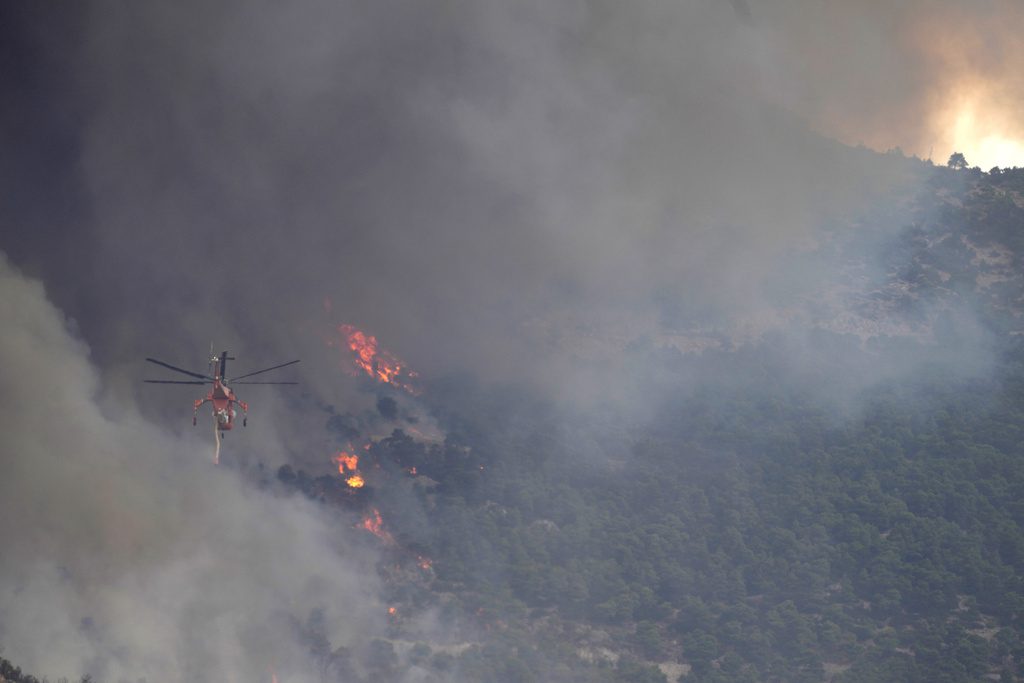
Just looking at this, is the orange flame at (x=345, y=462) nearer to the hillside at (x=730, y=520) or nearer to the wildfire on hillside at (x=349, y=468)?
the wildfire on hillside at (x=349, y=468)

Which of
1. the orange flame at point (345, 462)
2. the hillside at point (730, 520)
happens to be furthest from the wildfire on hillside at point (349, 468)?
the hillside at point (730, 520)

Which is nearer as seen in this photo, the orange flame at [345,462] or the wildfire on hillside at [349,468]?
the wildfire on hillside at [349,468]

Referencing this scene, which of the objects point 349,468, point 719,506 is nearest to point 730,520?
point 719,506

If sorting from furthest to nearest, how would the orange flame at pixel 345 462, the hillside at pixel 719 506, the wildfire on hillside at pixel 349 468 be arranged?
the orange flame at pixel 345 462, the wildfire on hillside at pixel 349 468, the hillside at pixel 719 506

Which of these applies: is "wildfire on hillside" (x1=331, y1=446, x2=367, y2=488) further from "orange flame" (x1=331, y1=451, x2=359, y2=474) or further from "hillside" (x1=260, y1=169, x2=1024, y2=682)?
"hillside" (x1=260, y1=169, x2=1024, y2=682)

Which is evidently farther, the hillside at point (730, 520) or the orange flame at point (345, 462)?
the orange flame at point (345, 462)

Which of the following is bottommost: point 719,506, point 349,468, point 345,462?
point 719,506

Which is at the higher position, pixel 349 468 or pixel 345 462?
pixel 345 462

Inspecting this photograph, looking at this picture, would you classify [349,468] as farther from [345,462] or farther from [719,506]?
[719,506]

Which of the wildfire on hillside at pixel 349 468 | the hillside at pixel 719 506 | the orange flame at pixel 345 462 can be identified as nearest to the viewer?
the hillside at pixel 719 506

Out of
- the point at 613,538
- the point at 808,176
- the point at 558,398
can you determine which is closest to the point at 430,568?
the point at 613,538

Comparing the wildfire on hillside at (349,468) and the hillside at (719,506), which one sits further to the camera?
the wildfire on hillside at (349,468)

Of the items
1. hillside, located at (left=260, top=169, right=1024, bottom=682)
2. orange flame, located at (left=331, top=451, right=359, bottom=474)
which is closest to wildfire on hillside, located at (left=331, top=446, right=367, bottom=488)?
orange flame, located at (left=331, top=451, right=359, bottom=474)
